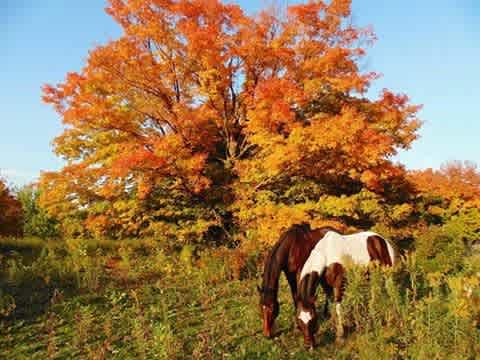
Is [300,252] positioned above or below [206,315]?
above

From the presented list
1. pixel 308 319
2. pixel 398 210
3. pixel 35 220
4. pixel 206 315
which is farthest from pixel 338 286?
pixel 35 220

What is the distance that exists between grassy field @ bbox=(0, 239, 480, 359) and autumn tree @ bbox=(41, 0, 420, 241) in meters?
2.99

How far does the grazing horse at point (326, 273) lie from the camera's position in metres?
6.11

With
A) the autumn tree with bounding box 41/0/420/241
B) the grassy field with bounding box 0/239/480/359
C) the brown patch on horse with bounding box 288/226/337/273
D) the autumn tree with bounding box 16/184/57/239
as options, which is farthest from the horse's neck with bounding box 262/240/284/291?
the autumn tree with bounding box 16/184/57/239

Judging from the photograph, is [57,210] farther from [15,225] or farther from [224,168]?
[224,168]

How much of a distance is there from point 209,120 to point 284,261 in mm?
10447

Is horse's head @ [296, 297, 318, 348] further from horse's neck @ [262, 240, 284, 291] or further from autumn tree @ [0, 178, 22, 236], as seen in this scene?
autumn tree @ [0, 178, 22, 236]

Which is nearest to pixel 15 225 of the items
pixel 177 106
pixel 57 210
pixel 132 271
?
pixel 57 210

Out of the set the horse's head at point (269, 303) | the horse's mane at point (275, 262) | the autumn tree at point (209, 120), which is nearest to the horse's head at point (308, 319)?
the horse's head at point (269, 303)

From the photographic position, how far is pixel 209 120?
53.5 feet

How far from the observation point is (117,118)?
48.5ft

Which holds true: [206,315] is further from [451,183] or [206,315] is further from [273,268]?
[451,183]

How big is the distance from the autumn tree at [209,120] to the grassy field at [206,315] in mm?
2993

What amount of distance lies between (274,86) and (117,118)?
5629 mm
